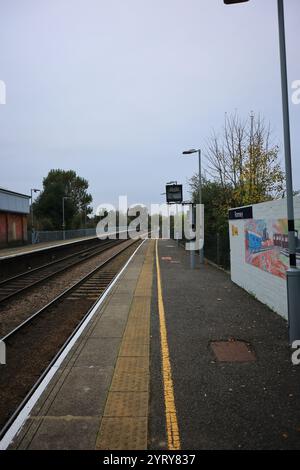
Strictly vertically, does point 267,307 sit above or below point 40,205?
below

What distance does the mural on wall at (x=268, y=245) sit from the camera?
348 inches

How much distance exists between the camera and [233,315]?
9.34 meters

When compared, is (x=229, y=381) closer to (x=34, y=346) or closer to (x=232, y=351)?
(x=232, y=351)

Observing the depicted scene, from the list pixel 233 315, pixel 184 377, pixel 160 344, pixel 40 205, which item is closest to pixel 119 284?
pixel 233 315

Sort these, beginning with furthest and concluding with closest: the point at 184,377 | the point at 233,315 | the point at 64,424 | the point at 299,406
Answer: the point at 233,315 → the point at 184,377 → the point at 299,406 → the point at 64,424

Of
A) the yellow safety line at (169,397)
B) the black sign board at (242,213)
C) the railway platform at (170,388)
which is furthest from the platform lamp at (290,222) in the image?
the black sign board at (242,213)

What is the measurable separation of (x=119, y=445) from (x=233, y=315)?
5.85 metres

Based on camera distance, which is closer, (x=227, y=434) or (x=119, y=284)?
(x=227, y=434)

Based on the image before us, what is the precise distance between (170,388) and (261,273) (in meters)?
6.21

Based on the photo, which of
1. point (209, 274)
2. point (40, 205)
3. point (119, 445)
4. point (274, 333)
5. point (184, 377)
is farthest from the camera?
point (40, 205)

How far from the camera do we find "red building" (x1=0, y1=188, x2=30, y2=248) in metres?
42.7

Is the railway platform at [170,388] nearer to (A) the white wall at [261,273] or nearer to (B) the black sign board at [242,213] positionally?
(A) the white wall at [261,273]

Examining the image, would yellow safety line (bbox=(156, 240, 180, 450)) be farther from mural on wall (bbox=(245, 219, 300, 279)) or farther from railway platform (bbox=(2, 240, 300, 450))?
mural on wall (bbox=(245, 219, 300, 279))

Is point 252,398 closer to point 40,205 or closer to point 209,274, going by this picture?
point 209,274
